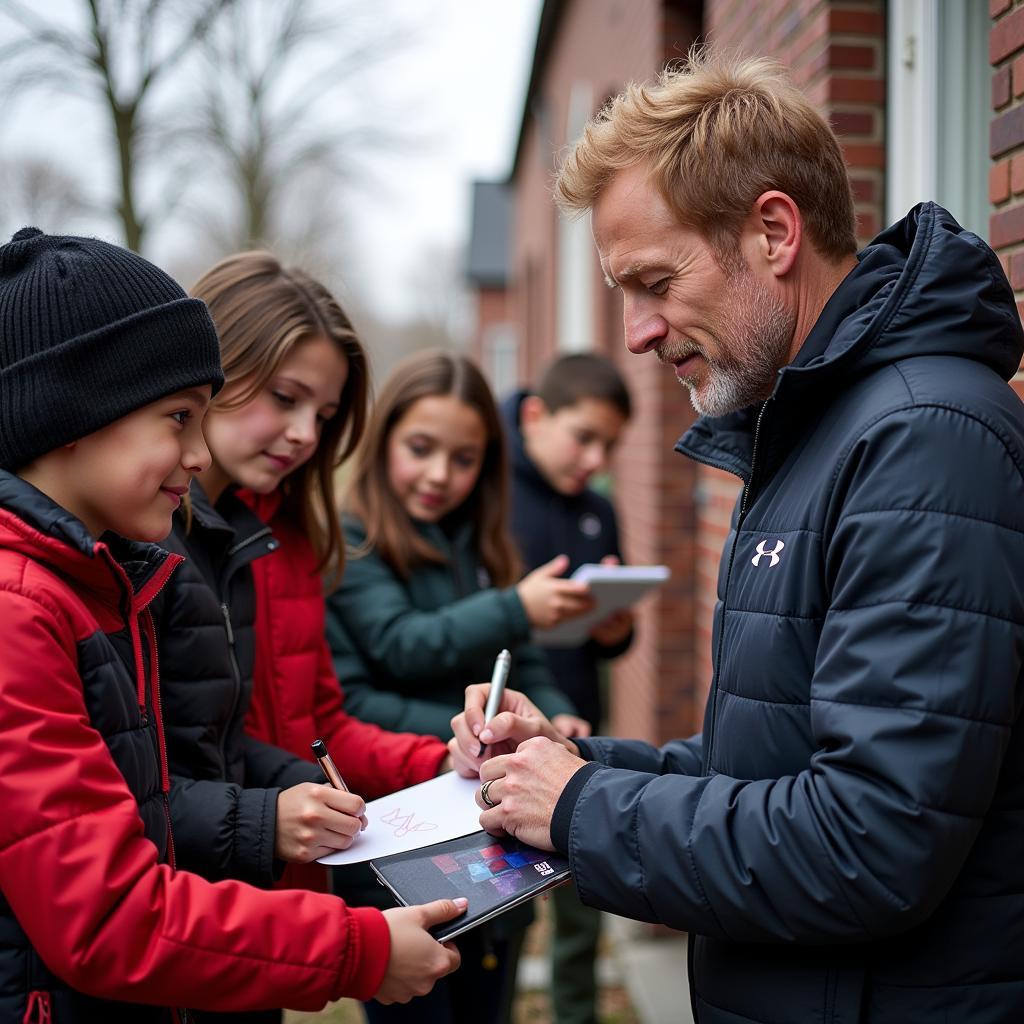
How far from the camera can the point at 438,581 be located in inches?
118

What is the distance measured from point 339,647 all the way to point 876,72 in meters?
2.16

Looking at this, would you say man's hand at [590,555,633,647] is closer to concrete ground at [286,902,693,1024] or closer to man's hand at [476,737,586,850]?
concrete ground at [286,902,693,1024]

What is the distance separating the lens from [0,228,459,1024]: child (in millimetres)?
1331

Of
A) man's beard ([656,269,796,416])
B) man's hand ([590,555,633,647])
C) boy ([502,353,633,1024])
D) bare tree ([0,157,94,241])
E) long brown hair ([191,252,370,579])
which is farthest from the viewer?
bare tree ([0,157,94,241])

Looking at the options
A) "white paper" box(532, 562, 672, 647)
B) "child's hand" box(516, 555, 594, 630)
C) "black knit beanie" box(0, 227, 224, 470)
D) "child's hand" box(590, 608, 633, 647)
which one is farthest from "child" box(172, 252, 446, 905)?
"child's hand" box(590, 608, 633, 647)

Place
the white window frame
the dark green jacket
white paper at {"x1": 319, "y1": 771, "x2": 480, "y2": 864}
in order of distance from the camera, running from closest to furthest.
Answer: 1. white paper at {"x1": 319, "y1": 771, "x2": 480, "y2": 864}
2. the dark green jacket
3. the white window frame

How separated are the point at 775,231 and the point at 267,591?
131 centimetres

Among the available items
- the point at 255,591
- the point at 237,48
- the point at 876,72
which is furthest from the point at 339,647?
the point at 237,48

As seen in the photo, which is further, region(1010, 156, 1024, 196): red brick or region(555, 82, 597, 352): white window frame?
region(555, 82, 597, 352): white window frame

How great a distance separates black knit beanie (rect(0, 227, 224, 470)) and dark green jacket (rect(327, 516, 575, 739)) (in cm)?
129

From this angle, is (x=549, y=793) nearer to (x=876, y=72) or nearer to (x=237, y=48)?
(x=876, y=72)

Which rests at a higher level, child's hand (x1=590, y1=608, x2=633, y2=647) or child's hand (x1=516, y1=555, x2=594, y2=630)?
child's hand (x1=516, y1=555, x2=594, y2=630)

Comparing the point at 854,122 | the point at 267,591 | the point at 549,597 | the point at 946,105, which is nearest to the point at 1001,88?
the point at 946,105

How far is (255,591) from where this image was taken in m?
2.25
